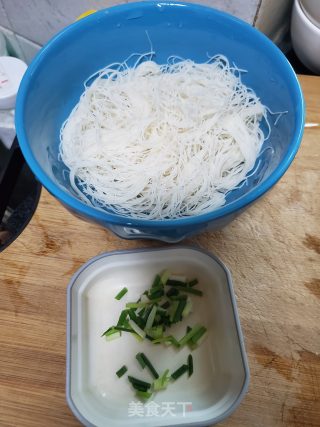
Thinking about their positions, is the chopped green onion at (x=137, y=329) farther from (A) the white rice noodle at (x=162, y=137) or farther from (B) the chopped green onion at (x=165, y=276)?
(A) the white rice noodle at (x=162, y=137)

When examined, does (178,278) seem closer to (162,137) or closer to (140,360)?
(140,360)

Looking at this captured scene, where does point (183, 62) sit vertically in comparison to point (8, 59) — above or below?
above

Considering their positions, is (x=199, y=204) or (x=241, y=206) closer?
(x=241, y=206)

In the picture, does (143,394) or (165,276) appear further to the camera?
(165,276)

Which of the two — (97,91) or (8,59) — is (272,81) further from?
(8,59)

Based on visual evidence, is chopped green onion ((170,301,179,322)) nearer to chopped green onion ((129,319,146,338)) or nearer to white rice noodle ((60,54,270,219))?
chopped green onion ((129,319,146,338))

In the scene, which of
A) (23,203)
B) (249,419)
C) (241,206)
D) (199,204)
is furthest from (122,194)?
(23,203)

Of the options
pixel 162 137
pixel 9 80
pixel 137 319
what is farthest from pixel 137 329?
pixel 9 80

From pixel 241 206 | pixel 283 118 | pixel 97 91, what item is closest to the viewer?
pixel 241 206
